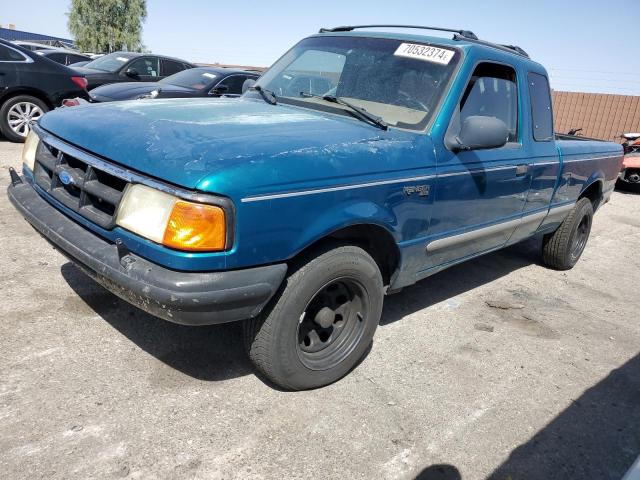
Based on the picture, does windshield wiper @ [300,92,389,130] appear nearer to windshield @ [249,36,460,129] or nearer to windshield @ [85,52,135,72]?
windshield @ [249,36,460,129]

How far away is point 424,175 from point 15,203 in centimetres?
234

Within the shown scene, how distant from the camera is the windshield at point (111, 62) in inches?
408

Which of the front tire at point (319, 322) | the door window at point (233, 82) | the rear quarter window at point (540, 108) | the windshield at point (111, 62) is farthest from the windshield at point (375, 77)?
the windshield at point (111, 62)

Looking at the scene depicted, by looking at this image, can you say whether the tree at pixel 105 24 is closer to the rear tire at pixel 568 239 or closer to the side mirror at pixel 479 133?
the rear tire at pixel 568 239

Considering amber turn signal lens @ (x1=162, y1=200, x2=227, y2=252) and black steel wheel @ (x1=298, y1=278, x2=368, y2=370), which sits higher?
amber turn signal lens @ (x1=162, y1=200, x2=227, y2=252)

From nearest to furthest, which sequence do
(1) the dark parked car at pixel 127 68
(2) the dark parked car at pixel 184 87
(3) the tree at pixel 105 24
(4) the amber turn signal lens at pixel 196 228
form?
(4) the amber turn signal lens at pixel 196 228 → (2) the dark parked car at pixel 184 87 → (1) the dark parked car at pixel 127 68 → (3) the tree at pixel 105 24

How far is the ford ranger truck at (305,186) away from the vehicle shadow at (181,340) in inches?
16.1

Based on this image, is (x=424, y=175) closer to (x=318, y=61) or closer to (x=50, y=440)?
(x=318, y=61)

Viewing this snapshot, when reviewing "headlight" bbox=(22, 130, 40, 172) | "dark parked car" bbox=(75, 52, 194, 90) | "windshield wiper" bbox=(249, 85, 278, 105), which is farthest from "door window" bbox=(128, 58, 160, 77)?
"headlight" bbox=(22, 130, 40, 172)

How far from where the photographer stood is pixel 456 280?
479 cm

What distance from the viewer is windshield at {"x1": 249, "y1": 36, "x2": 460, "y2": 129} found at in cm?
320

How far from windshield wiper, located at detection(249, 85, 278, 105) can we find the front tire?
1363mm

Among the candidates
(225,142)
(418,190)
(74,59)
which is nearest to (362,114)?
(418,190)

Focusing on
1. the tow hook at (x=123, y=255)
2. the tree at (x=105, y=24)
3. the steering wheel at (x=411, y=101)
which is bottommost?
the tow hook at (x=123, y=255)
